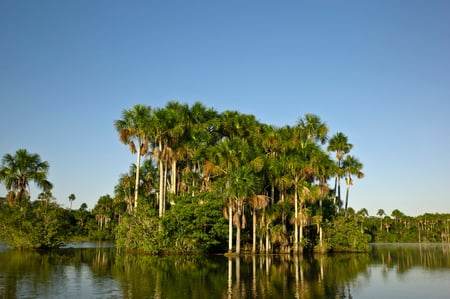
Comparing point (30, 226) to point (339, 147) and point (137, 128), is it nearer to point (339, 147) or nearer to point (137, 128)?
point (137, 128)

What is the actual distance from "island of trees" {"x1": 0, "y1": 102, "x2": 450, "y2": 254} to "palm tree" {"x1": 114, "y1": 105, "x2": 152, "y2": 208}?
0.40 feet

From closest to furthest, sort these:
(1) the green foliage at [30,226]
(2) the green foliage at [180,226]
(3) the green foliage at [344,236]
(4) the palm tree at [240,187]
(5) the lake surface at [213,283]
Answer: (5) the lake surface at [213,283] → (4) the palm tree at [240,187] → (2) the green foliage at [180,226] → (1) the green foliage at [30,226] → (3) the green foliage at [344,236]

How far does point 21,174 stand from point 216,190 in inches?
1038

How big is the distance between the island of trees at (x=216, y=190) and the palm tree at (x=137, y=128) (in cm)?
12

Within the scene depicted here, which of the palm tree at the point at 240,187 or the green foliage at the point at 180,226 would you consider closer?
the palm tree at the point at 240,187

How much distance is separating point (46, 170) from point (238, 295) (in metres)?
43.9

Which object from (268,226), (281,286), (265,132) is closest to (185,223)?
(268,226)

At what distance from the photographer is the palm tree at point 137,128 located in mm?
47031

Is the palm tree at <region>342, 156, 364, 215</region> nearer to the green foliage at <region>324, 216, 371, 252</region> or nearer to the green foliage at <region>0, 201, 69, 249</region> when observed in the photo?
the green foliage at <region>324, 216, 371, 252</region>

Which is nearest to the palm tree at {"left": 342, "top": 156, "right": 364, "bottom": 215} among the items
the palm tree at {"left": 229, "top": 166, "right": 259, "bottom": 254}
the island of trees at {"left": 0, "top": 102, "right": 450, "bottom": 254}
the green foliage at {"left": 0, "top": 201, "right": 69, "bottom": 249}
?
the island of trees at {"left": 0, "top": 102, "right": 450, "bottom": 254}

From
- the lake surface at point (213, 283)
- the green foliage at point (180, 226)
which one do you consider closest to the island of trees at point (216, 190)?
the green foliage at point (180, 226)

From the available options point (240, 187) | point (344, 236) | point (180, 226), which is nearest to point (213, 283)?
point (240, 187)

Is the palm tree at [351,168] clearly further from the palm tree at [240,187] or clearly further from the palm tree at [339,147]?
the palm tree at [240,187]

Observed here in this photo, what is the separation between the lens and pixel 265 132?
5612 centimetres
